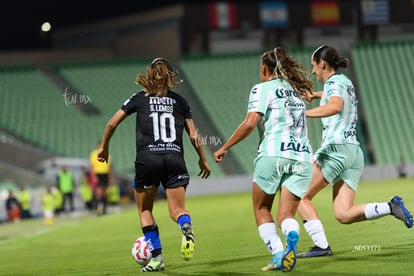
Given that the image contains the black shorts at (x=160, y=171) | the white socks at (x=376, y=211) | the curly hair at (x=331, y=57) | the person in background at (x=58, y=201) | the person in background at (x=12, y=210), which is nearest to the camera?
the black shorts at (x=160, y=171)

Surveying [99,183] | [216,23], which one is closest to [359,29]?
[216,23]

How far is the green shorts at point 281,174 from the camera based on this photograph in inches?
323

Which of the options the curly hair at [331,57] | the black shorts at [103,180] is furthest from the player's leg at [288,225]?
the black shorts at [103,180]

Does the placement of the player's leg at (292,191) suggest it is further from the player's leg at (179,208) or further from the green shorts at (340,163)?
the green shorts at (340,163)

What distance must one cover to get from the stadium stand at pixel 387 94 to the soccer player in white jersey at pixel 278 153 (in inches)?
1227

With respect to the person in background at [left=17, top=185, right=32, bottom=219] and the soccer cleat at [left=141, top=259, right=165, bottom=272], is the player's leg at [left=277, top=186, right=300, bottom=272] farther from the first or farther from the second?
the person in background at [left=17, top=185, right=32, bottom=219]

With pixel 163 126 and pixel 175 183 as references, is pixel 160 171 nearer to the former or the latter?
pixel 175 183

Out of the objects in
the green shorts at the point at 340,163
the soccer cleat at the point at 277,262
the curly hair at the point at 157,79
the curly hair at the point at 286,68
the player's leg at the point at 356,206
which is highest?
the curly hair at the point at 157,79

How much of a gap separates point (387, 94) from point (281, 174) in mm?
35866

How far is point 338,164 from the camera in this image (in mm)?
9430

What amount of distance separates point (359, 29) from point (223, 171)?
13243 mm

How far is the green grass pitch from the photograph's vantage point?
881cm

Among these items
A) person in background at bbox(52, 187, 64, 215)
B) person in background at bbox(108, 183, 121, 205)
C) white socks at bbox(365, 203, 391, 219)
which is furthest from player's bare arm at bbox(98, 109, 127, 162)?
person in background at bbox(108, 183, 121, 205)

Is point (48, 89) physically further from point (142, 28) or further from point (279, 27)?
point (279, 27)
